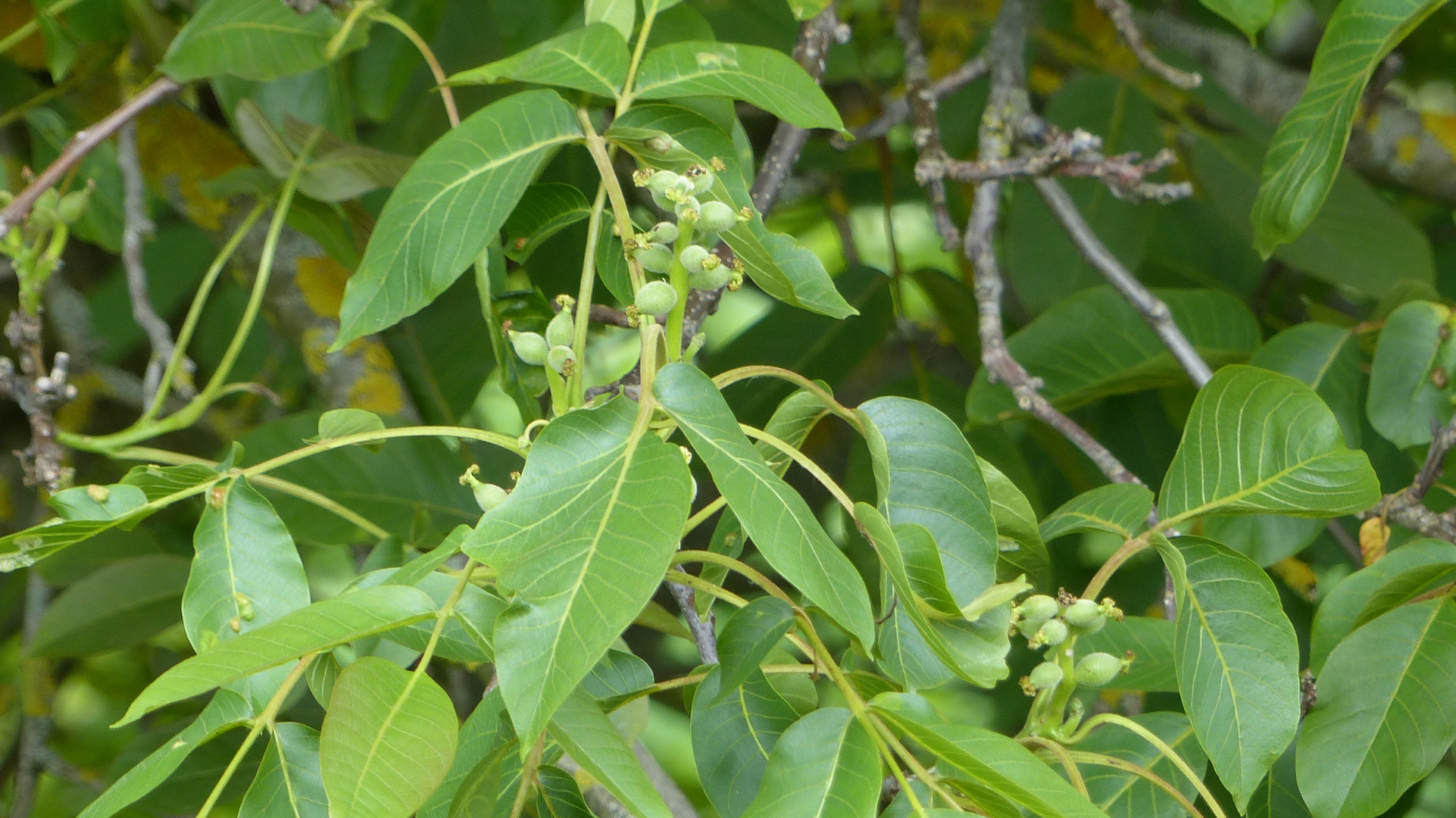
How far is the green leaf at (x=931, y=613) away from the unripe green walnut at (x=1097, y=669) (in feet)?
0.25

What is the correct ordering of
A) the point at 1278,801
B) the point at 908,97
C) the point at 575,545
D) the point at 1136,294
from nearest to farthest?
the point at 575,545, the point at 1278,801, the point at 1136,294, the point at 908,97

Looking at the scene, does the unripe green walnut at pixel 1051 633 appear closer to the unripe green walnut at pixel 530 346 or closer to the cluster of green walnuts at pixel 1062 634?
the cluster of green walnuts at pixel 1062 634

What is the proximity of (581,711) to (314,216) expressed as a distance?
56 centimetres

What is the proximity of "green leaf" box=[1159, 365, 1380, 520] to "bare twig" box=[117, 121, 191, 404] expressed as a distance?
668 mm

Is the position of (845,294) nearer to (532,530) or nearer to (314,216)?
(314,216)

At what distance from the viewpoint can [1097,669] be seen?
17.9 inches

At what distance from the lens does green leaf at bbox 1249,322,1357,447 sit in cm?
73

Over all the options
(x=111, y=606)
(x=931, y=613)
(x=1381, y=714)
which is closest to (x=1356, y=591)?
(x=1381, y=714)

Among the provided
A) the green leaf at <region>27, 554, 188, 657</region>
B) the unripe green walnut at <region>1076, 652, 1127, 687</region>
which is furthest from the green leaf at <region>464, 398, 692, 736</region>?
the green leaf at <region>27, 554, 188, 657</region>

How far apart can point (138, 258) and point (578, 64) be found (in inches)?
20.2

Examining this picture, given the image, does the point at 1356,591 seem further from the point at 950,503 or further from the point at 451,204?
the point at 451,204

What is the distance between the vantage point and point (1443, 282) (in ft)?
4.12

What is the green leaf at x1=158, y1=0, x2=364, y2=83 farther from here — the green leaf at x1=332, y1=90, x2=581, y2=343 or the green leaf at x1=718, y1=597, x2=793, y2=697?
the green leaf at x1=718, y1=597, x2=793, y2=697

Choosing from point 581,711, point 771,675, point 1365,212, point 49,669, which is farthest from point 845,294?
point 49,669
